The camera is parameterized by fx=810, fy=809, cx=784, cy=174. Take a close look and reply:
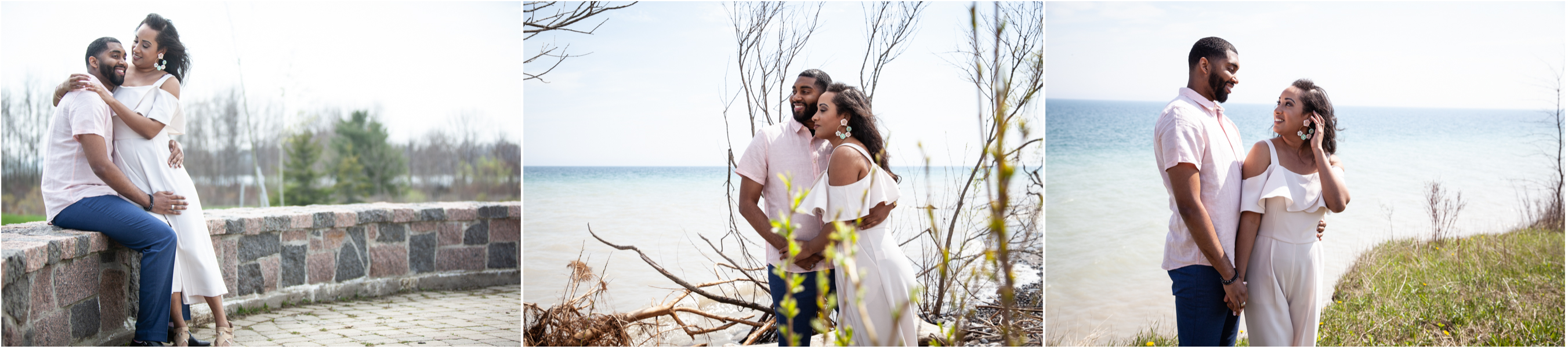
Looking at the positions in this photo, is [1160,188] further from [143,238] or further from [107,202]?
[107,202]

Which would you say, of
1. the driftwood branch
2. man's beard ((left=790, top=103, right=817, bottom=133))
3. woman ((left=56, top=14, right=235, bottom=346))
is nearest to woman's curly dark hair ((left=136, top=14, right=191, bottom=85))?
woman ((left=56, top=14, right=235, bottom=346))

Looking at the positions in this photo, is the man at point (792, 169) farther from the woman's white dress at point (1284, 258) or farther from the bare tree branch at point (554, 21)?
A: the woman's white dress at point (1284, 258)

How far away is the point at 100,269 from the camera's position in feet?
9.72

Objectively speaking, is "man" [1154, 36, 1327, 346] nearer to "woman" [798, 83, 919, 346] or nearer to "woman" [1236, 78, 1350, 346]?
"woman" [1236, 78, 1350, 346]

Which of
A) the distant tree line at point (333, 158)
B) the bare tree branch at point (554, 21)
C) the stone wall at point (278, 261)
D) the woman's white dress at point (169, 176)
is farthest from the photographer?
the distant tree line at point (333, 158)

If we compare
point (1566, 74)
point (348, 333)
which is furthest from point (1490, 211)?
point (348, 333)

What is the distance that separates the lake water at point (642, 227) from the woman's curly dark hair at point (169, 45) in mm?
1406

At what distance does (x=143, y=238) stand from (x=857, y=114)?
2.53 meters

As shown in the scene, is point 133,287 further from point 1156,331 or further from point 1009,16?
point 1156,331

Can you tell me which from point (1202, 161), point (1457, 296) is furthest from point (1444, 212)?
point (1202, 161)

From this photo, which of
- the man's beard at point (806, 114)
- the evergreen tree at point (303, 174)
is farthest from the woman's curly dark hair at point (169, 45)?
the evergreen tree at point (303, 174)

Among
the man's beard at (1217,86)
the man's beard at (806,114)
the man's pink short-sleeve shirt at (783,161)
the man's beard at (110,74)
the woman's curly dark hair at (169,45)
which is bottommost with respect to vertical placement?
the man's pink short-sleeve shirt at (783,161)

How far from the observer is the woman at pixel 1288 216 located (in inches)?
92.7

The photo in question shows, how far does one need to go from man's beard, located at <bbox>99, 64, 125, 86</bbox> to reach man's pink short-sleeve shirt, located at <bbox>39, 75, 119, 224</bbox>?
44mm
